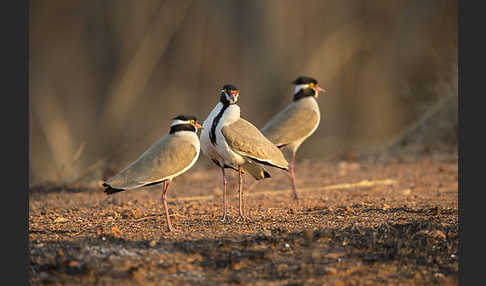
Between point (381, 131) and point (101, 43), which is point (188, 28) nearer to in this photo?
point (101, 43)

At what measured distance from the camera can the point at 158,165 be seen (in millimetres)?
5488

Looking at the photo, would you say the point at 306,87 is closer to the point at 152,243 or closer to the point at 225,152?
the point at 225,152

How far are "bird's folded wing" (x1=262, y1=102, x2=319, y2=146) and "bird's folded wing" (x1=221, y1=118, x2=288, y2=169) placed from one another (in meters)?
1.61

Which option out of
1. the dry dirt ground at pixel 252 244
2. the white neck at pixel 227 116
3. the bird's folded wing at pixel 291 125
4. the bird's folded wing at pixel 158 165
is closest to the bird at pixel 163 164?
the bird's folded wing at pixel 158 165

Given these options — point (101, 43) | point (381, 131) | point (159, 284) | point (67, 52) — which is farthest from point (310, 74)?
point (159, 284)

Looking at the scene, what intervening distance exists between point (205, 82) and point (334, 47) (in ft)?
13.4

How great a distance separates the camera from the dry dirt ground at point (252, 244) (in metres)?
4.27

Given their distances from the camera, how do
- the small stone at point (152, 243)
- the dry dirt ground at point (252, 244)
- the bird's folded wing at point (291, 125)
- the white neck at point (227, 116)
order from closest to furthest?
the dry dirt ground at point (252, 244)
the small stone at point (152, 243)
the white neck at point (227, 116)
the bird's folded wing at point (291, 125)

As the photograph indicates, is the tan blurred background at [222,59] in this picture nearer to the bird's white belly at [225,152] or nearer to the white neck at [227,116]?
the white neck at [227,116]

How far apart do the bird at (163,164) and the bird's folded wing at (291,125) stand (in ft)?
7.99

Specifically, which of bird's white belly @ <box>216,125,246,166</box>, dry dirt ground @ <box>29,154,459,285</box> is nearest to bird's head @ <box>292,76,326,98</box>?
dry dirt ground @ <box>29,154,459,285</box>

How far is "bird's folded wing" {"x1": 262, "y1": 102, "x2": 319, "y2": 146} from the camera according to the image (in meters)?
8.12

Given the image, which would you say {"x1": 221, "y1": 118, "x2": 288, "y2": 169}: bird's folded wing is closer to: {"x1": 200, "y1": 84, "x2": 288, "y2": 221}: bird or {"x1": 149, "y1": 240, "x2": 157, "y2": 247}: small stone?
{"x1": 200, "y1": 84, "x2": 288, "y2": 221}: bird

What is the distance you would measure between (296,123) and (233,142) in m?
2.32
